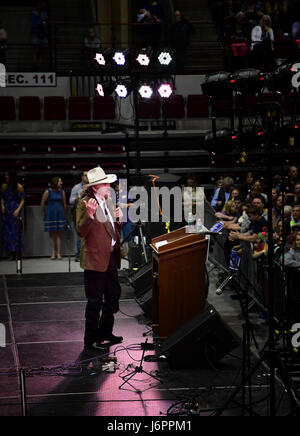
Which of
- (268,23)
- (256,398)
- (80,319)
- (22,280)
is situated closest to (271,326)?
(256,398)

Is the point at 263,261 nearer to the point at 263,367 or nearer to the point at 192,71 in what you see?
the point at 263,367

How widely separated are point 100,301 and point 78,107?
949cm

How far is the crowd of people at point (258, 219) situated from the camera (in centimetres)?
846

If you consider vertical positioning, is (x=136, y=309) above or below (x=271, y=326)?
below

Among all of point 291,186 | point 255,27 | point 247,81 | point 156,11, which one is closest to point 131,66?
point 291,186

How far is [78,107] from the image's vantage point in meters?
16.3

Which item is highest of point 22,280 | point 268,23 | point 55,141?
point 268,23

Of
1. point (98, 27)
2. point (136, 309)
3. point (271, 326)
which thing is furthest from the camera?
point (98, 27)

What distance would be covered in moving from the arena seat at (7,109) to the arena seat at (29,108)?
0.51 feet

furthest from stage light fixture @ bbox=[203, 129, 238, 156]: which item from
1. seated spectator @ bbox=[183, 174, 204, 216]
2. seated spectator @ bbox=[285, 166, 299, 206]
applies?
seated spectator @ bbox=[285, 166, 299, 206]

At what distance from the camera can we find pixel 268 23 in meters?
16.6

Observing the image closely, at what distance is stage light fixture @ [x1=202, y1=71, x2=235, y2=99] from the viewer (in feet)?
26.5

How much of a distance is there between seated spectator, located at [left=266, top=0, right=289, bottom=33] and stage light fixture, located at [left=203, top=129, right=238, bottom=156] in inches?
420

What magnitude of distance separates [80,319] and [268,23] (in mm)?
10099
